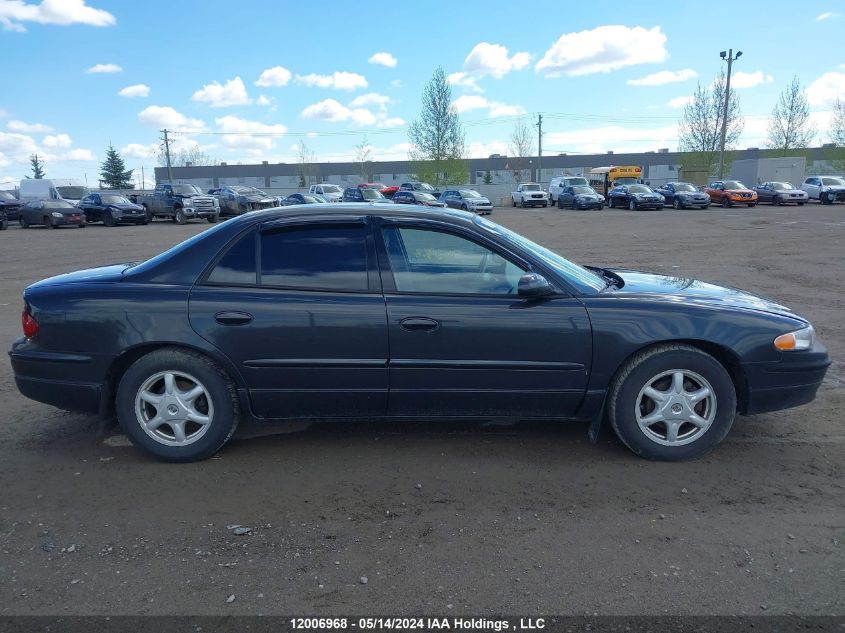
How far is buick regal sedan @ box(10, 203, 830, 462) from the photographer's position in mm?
3928

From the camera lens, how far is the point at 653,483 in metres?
3.79

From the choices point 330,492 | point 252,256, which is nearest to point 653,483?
point 330,492

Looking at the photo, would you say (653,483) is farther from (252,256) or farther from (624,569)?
(252,256)

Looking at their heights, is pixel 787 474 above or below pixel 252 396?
below

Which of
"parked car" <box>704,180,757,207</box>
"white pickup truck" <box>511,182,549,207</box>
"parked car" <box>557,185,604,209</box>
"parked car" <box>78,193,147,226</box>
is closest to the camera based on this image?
"parked car" <box>78,193,147,226</box>

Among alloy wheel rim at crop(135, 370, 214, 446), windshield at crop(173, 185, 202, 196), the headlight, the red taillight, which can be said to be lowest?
alloy wheel rim at crop(135, 370, 214, 446)

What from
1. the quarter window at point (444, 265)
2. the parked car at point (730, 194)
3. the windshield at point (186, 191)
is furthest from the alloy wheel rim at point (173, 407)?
the parked car at point (730, 194)

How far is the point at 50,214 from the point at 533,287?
32.7m

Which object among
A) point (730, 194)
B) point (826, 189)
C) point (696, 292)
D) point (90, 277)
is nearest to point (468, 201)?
point (730, 194)

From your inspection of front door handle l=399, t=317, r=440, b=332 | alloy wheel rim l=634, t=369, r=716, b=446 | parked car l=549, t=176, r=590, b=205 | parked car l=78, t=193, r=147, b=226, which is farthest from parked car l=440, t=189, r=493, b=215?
front door handle l=399, t=317, r=440, b=332

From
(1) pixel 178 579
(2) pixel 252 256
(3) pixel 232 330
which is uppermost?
(2) pixel 252 256

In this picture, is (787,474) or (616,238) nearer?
(787,474)

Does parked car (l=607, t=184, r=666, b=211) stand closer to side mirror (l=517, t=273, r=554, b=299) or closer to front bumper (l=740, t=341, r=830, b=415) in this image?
front bumper (l=740, t=341, r=830, b=415)

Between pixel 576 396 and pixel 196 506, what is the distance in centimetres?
228
